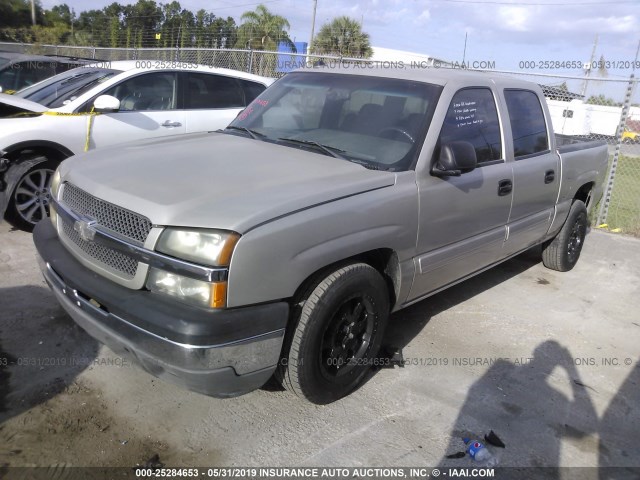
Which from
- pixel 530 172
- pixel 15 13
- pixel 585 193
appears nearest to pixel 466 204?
pixel 530 172

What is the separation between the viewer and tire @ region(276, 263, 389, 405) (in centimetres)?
274

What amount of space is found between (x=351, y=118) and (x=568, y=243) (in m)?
3.33

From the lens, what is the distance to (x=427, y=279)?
357 centimetres

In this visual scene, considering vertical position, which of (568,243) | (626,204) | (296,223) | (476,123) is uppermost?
(476,123)

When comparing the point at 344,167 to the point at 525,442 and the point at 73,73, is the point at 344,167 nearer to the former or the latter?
the point at 525,442

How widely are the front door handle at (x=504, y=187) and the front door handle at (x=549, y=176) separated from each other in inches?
29.2

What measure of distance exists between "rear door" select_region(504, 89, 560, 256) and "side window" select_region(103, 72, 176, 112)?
3.99 metres

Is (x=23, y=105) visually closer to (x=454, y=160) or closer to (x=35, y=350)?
(x=35, y=350)

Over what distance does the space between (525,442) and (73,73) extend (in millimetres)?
6361

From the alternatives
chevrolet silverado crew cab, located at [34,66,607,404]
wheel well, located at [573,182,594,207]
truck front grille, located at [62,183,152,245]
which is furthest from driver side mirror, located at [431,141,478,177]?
A: wheel well, located at [573,182,594,207]

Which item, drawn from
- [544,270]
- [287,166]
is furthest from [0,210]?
[544,270]

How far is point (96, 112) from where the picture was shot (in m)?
5.81

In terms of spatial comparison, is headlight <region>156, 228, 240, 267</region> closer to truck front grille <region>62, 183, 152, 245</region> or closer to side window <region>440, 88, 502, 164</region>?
truck front grille <region>62, 183, 152, 245</region>

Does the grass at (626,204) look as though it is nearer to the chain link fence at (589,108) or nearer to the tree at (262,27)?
the chain link fence at (589,108)
